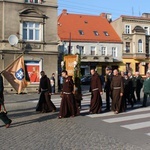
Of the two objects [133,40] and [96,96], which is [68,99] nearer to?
[96,96]

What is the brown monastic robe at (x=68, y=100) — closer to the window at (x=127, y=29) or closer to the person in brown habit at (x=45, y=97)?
the person in brown habit at (x=45, y=97)

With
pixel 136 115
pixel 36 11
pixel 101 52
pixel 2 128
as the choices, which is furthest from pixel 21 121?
pixel 101 52

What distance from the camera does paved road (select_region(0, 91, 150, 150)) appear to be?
7031mm

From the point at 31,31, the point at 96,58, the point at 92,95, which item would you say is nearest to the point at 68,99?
the point at 92,95

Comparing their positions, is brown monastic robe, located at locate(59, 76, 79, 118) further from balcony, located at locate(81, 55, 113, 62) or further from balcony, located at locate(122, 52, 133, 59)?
balcony, located at locate(122, 52, 133, 59)

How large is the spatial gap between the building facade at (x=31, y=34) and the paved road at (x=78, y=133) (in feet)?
43.9

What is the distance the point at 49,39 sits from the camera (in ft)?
84.7

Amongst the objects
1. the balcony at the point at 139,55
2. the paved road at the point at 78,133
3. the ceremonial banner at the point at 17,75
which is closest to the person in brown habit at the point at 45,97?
the paved road at the point at 78,133

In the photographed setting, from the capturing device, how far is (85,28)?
4916cm

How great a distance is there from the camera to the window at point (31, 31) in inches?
985

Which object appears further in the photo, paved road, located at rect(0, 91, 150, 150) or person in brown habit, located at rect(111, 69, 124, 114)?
person in brown habit, located at rect(111, 69, 124, 114)

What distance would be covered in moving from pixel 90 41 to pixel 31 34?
875 inches

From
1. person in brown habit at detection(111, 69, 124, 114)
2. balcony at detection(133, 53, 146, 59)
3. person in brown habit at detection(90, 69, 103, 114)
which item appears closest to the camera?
person in brown habit at detection(90, 69, 103, 114)

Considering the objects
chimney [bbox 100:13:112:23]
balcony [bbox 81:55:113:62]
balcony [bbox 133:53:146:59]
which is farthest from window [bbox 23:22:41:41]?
chimney [bbox 100:13:112:23]
